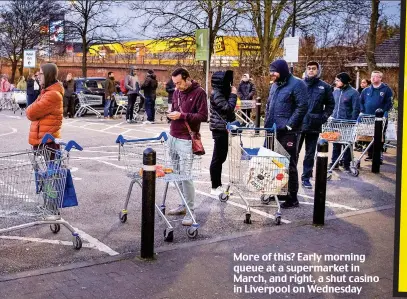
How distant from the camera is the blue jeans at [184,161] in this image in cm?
666

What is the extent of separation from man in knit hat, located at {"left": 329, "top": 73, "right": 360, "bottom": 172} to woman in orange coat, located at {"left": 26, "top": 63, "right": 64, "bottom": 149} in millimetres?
6261

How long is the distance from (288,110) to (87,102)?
15.8 metres

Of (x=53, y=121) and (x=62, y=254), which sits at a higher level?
(x=53, y=121)

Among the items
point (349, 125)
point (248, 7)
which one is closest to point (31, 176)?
point (349, 125)

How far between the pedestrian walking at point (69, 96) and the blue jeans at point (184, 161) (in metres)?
15.4

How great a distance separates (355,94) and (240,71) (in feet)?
49.1

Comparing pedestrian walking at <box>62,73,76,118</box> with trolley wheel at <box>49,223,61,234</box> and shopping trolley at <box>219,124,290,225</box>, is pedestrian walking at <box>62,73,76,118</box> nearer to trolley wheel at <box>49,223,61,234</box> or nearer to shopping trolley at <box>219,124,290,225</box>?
shopping trolley at <box>219,124,290,225</box>

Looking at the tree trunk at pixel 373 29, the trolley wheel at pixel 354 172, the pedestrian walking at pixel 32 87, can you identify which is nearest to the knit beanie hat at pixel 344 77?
the trolley wheel at pixel 354 172

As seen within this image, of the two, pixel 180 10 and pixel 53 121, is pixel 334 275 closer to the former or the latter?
pixel 53 121

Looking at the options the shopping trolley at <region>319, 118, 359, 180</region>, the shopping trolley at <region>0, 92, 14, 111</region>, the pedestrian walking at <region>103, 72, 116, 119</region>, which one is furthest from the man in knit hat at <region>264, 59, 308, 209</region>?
the shopping trolley at <region>0, 92, 14, 111</region>

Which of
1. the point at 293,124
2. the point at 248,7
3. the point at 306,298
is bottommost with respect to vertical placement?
the point at 306,298

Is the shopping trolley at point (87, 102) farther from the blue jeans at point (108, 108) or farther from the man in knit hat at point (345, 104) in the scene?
the man in knit hat at point (345, 104)

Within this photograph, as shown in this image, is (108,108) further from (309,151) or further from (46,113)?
(46,113)

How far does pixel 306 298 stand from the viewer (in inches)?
186
